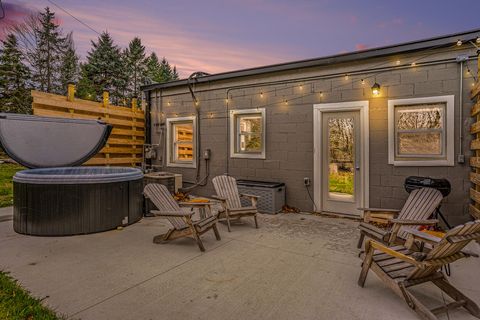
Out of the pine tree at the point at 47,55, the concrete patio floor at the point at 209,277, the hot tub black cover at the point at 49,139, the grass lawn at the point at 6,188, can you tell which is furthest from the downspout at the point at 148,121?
the pine tree at the point at 47,55

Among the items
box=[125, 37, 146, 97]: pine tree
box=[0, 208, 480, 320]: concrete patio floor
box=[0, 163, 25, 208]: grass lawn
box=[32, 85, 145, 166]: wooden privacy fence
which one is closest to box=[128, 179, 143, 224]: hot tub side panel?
box=[0, 208, 480, 320]: concrete patio floor

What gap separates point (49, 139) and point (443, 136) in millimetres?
7438

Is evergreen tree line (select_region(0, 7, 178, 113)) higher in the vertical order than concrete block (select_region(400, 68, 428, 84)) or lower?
higher

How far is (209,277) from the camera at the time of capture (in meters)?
2.83

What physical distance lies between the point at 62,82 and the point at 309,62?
18.7 m

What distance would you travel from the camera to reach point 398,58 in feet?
16.7

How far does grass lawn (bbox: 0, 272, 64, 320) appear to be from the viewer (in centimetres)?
207

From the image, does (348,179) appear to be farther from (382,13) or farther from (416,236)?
(382,13)

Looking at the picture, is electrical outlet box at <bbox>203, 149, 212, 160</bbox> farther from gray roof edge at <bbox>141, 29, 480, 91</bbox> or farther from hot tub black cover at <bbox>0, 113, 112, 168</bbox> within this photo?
hot tub black cover at <bbox>0, 113, 112, 168</bbox>

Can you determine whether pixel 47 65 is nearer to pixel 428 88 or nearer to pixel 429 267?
pixel 428 88

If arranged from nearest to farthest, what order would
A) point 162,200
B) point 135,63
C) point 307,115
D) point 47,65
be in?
point 162,200 < point 307,115 < point 47,65 < point 135,63

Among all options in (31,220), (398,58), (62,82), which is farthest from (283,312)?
(62,82)

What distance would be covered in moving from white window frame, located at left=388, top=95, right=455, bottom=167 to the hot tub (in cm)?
504

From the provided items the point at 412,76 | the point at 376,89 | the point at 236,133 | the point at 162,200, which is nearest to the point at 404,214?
the point at 376,89
